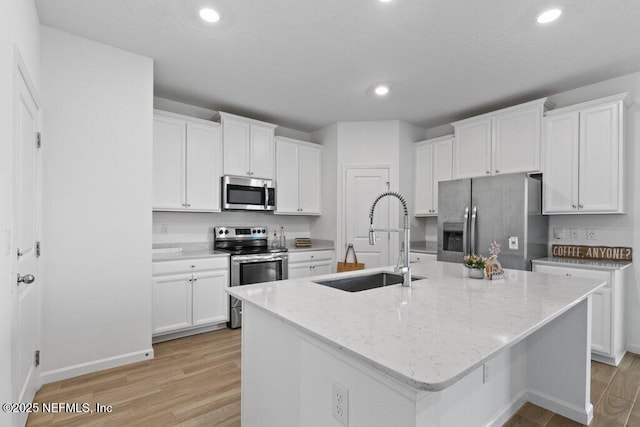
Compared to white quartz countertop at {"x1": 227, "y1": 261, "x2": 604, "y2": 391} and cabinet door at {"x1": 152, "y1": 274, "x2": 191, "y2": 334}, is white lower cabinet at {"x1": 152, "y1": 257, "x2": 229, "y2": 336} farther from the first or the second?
white quartz countertop at {"x1": 227, "y1": 261, "x2": 604, "y2": 391}

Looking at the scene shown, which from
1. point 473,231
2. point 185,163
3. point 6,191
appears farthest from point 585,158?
point 6,191

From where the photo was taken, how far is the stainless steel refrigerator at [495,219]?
127 inches

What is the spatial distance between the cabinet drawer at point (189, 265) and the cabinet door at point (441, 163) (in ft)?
9.49

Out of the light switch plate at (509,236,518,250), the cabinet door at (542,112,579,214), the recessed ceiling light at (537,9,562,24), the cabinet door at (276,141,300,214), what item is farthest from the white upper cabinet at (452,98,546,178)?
Result: the cabinet door at (276,141,300,214)

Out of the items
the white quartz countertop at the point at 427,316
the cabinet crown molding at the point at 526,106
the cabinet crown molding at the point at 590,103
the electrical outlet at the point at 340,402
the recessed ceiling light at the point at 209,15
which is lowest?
the electrical outlet at the point at 340,402

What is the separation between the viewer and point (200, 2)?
2154 mm

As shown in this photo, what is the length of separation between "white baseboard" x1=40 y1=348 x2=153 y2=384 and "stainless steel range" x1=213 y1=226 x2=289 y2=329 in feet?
3.42

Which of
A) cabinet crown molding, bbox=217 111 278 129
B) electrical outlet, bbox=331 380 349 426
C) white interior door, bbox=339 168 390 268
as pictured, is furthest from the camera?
white interior door, bbox=339 168 390 268

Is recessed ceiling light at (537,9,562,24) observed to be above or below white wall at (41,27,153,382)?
above

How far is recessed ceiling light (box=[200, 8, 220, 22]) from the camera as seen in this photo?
7.32 feet

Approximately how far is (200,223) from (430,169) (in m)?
3.21

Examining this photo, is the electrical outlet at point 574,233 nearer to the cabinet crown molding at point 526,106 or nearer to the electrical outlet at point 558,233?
the electrical outlet at point 558,233

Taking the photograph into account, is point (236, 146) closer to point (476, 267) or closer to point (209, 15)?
point (209, 15)

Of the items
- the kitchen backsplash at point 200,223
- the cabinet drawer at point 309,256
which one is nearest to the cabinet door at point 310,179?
the kitchen backsplash at point 200,223
